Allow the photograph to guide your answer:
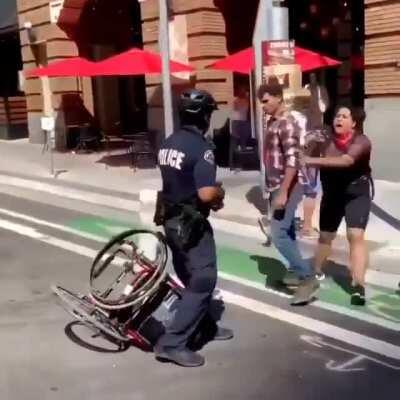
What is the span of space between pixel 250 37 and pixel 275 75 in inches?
313

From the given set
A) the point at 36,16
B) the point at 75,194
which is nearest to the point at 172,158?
the point at 75,194

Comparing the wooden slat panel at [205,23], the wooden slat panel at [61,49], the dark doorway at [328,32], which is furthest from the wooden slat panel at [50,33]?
the dark doorway at [328,32]

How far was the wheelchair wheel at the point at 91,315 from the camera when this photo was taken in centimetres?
528

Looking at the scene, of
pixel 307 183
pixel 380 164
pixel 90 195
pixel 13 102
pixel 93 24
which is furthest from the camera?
pixel 13 102

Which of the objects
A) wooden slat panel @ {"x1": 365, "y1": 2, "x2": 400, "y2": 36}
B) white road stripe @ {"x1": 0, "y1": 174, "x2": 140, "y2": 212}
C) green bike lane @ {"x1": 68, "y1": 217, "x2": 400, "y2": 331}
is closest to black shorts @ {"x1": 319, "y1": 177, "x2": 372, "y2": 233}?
green bike lane @ {"x1": 68, "y1": 217, "x2": 400, "y2": 331}

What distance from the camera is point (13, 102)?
2494 cm

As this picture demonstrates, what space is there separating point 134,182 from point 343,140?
7.88 metres

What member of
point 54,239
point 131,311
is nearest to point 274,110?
point 131,311

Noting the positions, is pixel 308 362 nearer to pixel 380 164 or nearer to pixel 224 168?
pixel 380 164

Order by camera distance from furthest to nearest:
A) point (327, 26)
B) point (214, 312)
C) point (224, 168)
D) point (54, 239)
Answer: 1. point (327, 26)
2. point (224, 168)
3. point (54, 239)
4. point (214, 312)

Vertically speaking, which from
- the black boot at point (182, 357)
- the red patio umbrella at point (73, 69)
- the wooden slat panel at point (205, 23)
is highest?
the wooden slat panel at point (205, 23)

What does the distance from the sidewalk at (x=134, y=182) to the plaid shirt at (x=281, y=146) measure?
80.3 inches

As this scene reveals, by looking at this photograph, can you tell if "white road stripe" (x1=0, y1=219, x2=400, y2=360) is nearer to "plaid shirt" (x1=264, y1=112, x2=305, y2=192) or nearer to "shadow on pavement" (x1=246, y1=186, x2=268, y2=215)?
"plaid shirt" (x1=264, y1=112, x2=305, y2=192)

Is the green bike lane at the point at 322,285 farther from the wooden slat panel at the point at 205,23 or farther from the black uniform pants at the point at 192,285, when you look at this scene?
the wooden slat panel at the point at 205,23
